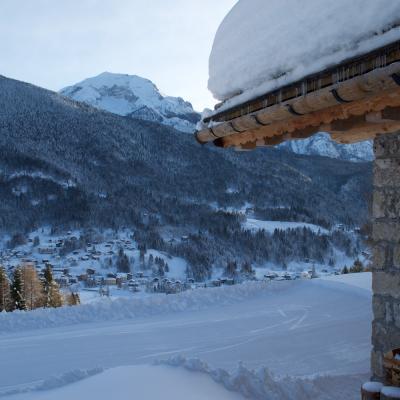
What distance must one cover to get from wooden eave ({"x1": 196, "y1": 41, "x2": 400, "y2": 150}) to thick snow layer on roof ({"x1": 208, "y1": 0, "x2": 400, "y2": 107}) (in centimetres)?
6

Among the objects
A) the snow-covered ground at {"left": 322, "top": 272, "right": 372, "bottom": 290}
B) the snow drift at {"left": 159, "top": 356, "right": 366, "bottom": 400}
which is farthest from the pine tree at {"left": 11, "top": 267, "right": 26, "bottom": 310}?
the snow drift at {"left": 159, "top": 356, "right": 366, "bottom": 400}

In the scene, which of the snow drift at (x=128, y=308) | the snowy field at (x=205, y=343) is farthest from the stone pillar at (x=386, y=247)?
the snow drift at (x=128, y=308)

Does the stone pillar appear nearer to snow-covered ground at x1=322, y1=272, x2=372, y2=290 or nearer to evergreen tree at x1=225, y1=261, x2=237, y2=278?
snow-covered ground at x1=322, y1=272, x2=372, y2=290

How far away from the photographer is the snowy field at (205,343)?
4.82 m

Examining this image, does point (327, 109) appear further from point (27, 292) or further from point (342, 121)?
point (27, 292)

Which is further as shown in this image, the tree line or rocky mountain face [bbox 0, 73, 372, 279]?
rocky mountain face [bbox 0, 73, 372, 279]

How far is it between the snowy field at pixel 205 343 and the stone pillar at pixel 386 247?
1.43 meters

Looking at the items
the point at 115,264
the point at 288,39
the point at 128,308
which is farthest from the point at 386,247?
the point at 115,264

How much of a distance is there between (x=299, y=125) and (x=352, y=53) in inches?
33.7

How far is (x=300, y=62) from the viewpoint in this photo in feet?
9.26

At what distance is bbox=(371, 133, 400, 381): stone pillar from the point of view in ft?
11.2

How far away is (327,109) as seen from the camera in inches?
115

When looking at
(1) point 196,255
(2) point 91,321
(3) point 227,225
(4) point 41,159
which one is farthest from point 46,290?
(4) point 41,159

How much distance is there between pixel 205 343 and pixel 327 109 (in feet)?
18.6
